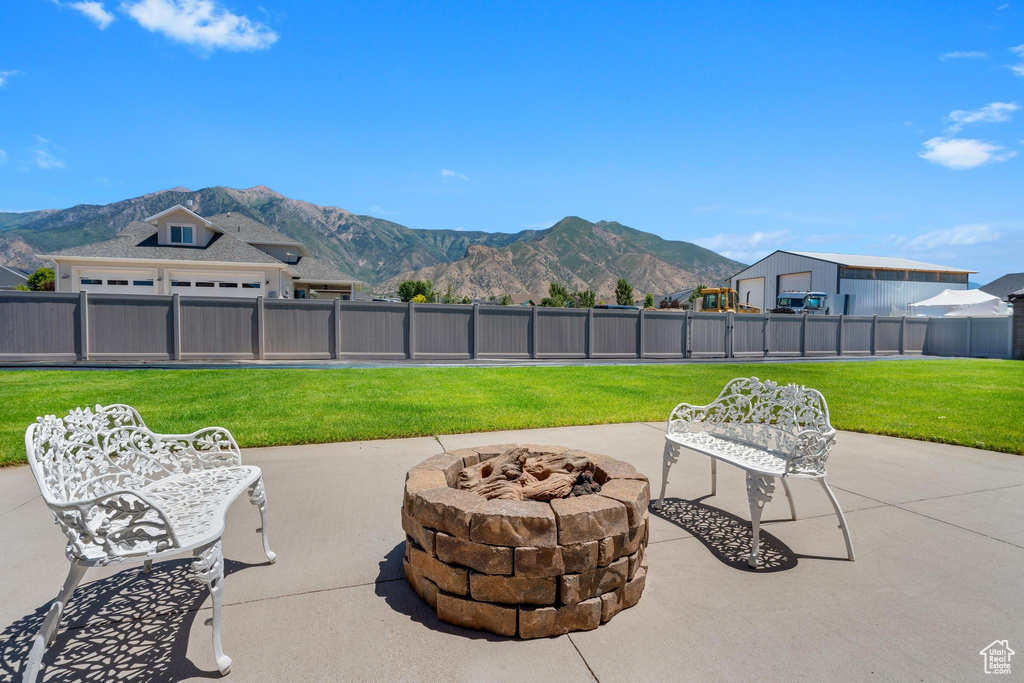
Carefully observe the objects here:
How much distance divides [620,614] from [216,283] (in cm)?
2942

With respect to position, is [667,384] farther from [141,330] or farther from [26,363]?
[26,363]

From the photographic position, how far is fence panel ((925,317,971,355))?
85.0 feet

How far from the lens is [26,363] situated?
47.5 ft

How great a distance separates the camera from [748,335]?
75.0ft

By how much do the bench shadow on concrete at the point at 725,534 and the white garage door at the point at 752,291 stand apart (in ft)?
158

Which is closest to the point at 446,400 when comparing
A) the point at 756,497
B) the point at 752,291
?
the point at 756,497

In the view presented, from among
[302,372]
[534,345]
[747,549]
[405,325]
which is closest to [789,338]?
[534,345]

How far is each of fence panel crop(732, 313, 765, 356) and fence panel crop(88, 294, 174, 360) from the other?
21.5m

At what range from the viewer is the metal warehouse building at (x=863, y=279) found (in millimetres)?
39750

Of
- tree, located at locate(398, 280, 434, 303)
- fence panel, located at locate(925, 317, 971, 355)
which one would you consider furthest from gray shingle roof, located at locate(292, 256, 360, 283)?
fence panel, located at locate(925, 317, 971, 355)

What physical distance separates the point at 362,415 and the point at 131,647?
556 centimetres

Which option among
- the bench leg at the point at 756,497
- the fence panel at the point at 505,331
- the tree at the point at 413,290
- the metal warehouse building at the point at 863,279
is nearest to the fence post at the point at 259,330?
the fence panel at the point at 505,331

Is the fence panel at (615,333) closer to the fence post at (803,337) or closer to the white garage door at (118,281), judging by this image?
the fence post at (803,337)

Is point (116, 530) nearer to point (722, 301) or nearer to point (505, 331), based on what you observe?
point (505, 331)
